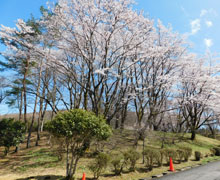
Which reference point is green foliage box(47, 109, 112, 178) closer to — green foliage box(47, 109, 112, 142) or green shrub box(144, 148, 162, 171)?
green foliage box(47, 109, 112, 142)

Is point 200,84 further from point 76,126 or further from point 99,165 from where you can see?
point 76,126

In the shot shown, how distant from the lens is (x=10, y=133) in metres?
11.8

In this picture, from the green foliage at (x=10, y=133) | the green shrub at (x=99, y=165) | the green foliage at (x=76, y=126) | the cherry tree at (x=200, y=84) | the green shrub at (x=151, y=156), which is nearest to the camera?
the green foliage at (x=76, y=126)

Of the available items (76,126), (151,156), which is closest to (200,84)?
(151,156)

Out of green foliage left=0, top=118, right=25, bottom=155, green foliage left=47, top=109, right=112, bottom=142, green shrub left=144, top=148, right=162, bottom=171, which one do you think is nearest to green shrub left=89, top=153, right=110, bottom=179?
green foliage left=47, top=109, right=112, bottom=142

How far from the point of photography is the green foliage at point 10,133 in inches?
453

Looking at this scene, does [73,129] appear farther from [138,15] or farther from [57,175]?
[138,15]

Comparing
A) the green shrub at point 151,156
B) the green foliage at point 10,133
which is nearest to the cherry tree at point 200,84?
the green shrub at point 151,156

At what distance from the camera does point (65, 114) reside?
582 cm

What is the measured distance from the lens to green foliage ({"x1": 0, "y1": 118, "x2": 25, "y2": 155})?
37.7 ft

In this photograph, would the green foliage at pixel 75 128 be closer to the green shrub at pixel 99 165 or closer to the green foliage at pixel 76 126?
the green foliage at pixel 76 126

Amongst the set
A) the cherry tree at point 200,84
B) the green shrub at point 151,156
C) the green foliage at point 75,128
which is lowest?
the green shrub at point 151,156

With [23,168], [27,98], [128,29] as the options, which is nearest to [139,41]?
[128,29]

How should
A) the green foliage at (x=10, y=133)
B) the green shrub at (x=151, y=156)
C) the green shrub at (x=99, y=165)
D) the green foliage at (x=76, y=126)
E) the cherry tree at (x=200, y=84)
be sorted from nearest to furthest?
1. the green foliage at (x=76, y=126)
2. the green shrub at (x=99, y=165)
3. the green shrub at (x=151, y=156)
4. the green foliage at (x=10, y=133)
5. the cherry tree at (x=200, y=84)
